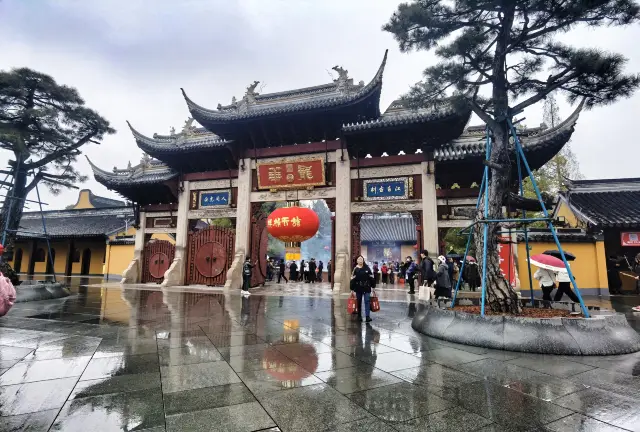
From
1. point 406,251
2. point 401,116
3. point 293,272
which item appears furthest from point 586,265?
point 293,272

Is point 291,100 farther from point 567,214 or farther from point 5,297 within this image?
point 567,214

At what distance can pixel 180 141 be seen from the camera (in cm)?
1722

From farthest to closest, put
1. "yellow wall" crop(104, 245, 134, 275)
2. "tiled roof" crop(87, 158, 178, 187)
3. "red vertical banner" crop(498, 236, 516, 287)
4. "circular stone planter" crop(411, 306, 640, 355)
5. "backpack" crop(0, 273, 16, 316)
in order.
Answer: "yellow wall" crop(104, 245, 134, 275) < "tiled roof" crop(87, 158, 178, 187) < "red vertical banner" crop(498, 236, 516, 287) < "circular stone planter" crop(411, 306, 640, 355) < "backpack" crop(0, 273, 16, 316)

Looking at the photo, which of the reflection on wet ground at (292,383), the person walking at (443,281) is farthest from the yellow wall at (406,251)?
the reflection on wet ground at (292,383)

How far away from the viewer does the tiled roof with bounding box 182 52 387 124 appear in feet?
43.5

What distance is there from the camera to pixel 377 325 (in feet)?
21.6

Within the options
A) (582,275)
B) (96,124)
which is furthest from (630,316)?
(96,124)

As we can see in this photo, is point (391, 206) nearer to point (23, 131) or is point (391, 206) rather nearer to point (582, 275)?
point (582, 275)

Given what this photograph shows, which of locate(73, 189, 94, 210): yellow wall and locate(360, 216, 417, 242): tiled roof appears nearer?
locate(360, 216, 417, 242): tiled roof

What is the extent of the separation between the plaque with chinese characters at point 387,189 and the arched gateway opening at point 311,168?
4 centimetres

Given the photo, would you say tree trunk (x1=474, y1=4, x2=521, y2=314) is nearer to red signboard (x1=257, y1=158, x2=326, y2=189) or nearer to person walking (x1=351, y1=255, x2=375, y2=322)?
person walking (x1=351, y1=255, x2=375, y2=322)

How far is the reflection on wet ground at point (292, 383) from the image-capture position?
2.59 metres

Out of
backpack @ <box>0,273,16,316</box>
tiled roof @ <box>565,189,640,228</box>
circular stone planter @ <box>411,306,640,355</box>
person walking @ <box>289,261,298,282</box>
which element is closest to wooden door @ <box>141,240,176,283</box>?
person walking @ <box>289,261,298,282</box>

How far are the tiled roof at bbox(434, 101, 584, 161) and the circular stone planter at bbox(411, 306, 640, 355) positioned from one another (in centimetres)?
751
